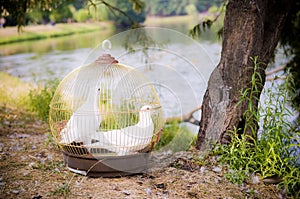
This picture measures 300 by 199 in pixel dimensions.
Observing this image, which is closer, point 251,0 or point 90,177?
point 90,177

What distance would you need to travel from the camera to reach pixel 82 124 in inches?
109

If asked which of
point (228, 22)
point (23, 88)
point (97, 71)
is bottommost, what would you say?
point (23, 88)

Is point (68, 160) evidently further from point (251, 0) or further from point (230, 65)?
point (251, 0)

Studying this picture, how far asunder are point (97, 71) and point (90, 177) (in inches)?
29.7

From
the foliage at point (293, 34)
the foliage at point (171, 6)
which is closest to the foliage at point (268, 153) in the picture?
the foliage at point (293, 34)

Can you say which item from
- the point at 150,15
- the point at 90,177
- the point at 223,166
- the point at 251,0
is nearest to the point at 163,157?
the point at 223,166

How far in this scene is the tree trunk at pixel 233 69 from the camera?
3113 millimetres

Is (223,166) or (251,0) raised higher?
(251,0)

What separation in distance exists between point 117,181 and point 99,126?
16.6 inches

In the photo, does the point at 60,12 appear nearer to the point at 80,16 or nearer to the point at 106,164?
the point at 80,16

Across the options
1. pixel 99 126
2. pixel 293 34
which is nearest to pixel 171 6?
pixel 293 34

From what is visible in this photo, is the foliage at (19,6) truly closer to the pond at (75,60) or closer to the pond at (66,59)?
the pond at (75,60)

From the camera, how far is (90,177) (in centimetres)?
276

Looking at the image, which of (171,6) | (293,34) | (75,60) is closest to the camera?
(293,34)
